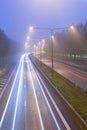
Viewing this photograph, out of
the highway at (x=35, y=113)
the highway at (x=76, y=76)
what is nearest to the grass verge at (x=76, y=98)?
the highway at (x=35, y=113)

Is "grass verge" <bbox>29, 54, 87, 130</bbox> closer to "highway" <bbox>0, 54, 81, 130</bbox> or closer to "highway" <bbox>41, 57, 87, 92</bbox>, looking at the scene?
"highway" <bbox>0, 54, 81, 130</bbox>

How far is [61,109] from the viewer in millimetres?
30609

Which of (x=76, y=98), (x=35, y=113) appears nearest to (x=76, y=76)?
(x=76, y=98)

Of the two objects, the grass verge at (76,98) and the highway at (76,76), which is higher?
the grass verge at (76,98)

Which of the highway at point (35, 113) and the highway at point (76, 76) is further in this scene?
the highway at point (76, 76)

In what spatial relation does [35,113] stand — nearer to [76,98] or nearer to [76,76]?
[76,98]

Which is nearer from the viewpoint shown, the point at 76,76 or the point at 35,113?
the point at 35,113

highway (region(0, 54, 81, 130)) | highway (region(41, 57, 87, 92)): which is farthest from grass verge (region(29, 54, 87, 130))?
highway (region(41, 57, 87, 92))

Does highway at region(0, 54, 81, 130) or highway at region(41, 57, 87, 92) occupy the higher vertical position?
highway at region(0, 54, 81, 130)

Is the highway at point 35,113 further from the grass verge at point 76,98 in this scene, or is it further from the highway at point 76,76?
the highway at point 76,76

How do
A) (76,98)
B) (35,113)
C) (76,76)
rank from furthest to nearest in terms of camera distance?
(76,76), (76,98), (35,113)

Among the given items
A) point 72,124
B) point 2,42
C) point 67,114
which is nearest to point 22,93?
point 67,114

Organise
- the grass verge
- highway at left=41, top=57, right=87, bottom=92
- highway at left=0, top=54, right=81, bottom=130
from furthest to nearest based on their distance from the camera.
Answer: highway at left=41, top=57, right=87, bottom=92 → the grass verge → highway at left=0, top=54, right=81, bottom=130

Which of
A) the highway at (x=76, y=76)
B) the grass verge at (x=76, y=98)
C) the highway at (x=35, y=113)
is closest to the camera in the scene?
the highway at (x=35, y=113)
